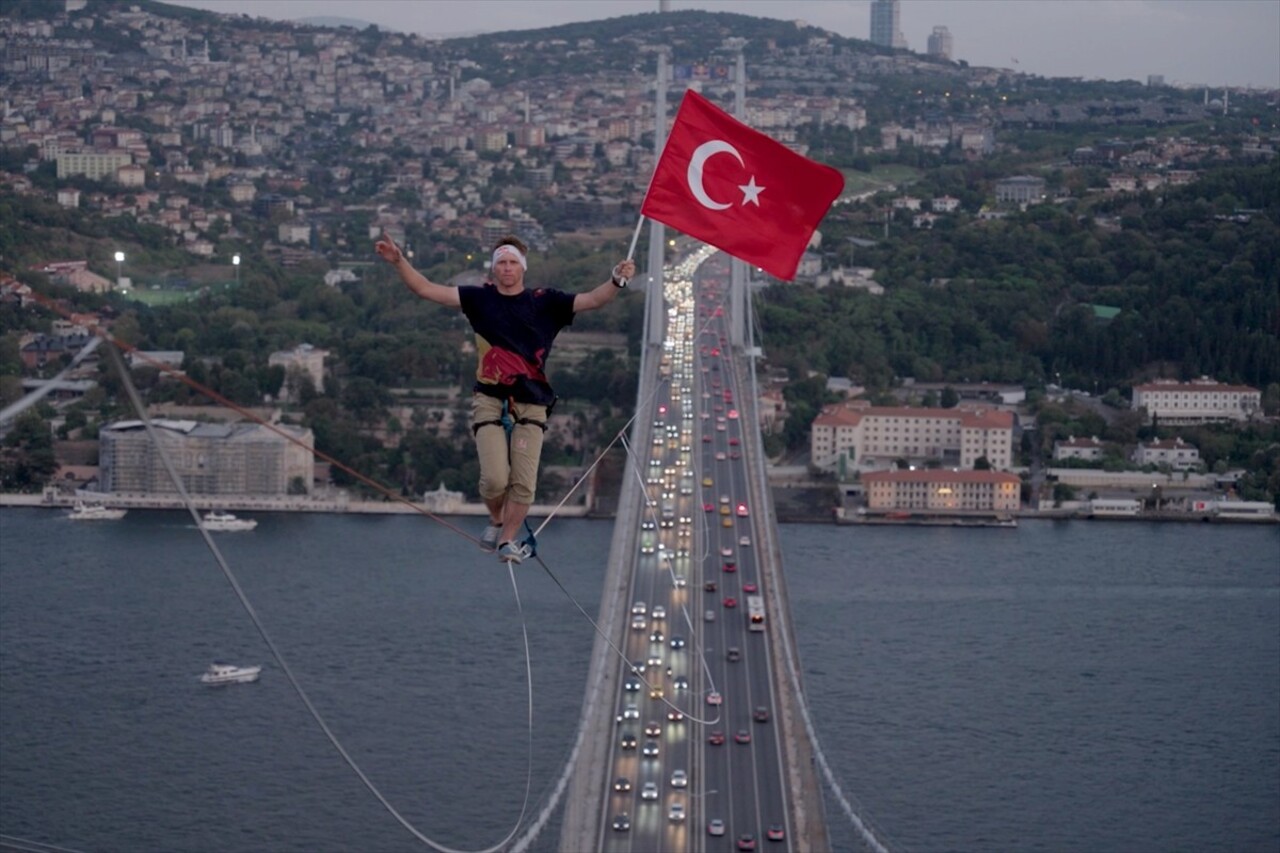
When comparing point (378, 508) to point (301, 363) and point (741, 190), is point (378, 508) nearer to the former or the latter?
point (301, 363)

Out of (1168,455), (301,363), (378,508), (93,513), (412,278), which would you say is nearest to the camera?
(412,278)

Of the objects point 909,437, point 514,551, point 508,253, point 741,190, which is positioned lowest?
point 909,437

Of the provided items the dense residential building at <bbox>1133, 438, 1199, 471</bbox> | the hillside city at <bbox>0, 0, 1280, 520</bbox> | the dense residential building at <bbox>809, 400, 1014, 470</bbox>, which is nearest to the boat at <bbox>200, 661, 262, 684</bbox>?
the hillside city at <bbox>0, 0, 1280, 520</bbox>

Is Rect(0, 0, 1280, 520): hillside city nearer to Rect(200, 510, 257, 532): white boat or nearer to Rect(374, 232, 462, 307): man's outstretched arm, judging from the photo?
Rect(374, 232, 462, 307): man's outstretched arm

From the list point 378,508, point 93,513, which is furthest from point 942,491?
A: point 93,513

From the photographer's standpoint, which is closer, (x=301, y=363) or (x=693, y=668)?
(x=693, y=668)

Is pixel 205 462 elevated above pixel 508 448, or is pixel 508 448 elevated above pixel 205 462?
pixel 508 448

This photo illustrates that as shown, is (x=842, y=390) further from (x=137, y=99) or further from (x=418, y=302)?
(x=137, y=99)

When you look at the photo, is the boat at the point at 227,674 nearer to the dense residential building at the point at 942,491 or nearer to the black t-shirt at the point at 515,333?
the dense residential building at the point at 942,491
